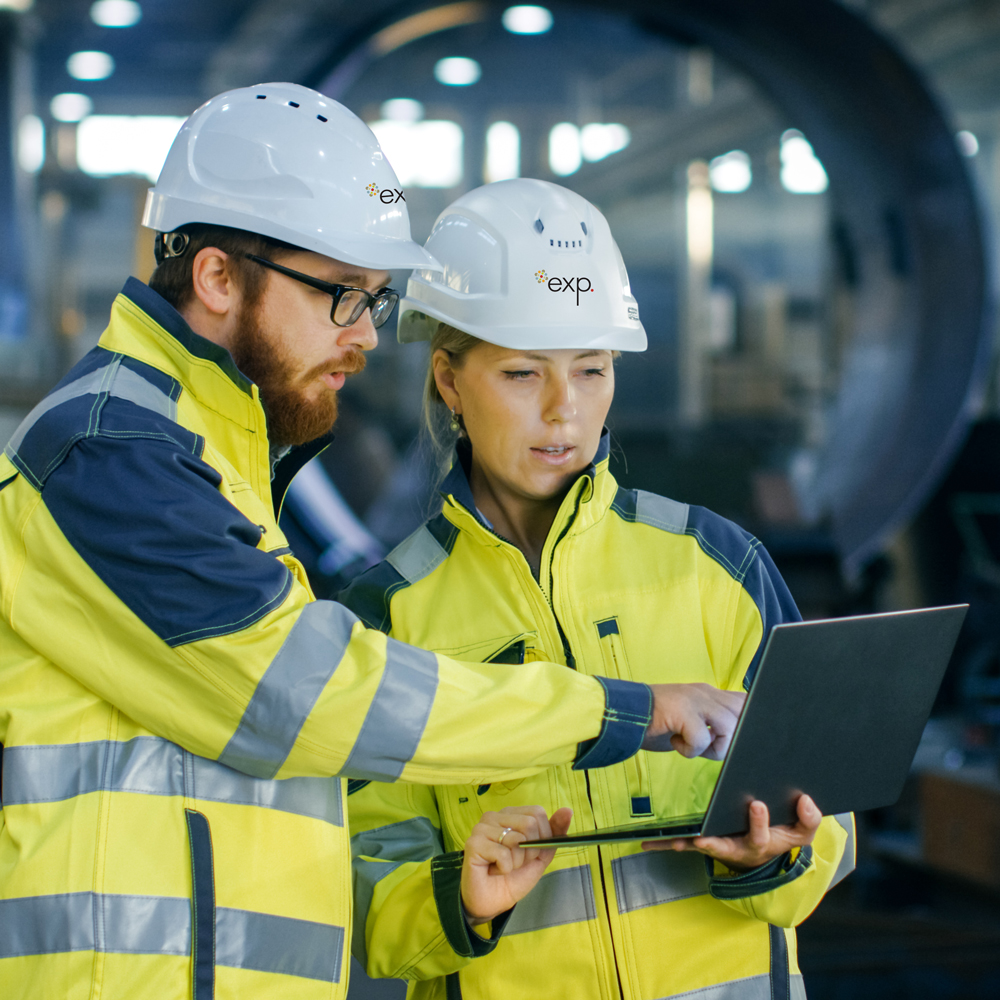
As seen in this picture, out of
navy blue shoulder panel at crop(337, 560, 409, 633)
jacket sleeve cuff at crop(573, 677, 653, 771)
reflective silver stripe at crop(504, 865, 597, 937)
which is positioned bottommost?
reflective silver stripe at crop(504, 865, 597, 937)

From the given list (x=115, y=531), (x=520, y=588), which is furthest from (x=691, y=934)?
(x=115, y=531)

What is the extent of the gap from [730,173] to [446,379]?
239 inches

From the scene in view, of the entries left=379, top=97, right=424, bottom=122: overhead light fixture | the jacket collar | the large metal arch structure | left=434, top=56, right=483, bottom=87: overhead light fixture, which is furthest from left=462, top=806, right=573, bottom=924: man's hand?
left=434, top=56, right=483, bottom=87: overhead light fixture

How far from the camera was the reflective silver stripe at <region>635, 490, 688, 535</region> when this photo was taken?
1.40m

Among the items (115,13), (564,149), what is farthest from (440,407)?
(115,13)

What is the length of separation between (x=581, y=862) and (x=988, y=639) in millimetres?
4442

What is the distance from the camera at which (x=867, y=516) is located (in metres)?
5.24

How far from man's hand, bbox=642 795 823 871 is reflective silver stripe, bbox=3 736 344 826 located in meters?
0.45

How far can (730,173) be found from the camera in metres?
7.13

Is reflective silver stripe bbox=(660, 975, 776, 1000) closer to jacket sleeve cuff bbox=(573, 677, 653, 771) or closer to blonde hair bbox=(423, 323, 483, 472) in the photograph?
jacket sleeve cuff bbox=(573, 677, 653, 771)

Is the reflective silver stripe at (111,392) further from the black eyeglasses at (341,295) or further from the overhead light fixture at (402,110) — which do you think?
the overhead light fixture at (402,110)

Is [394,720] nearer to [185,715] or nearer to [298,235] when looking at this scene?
[185,715]

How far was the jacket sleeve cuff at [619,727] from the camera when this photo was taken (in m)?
1.15

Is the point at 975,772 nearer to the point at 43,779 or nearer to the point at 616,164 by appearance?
the point at 43,779
